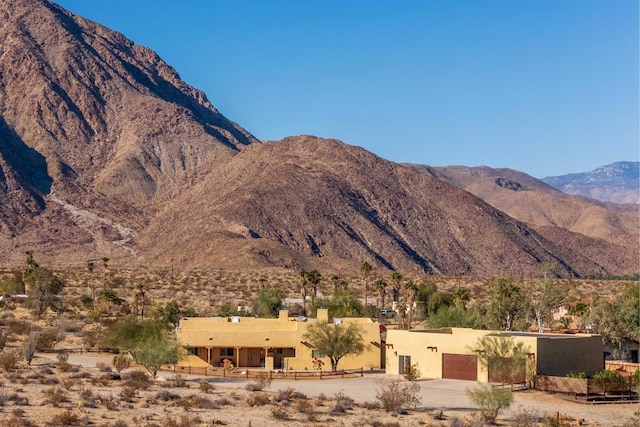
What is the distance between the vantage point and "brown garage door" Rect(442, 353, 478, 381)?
4647 centimetres

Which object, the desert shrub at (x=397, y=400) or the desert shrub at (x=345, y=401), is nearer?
the desert shrub at (x=397, y=400)

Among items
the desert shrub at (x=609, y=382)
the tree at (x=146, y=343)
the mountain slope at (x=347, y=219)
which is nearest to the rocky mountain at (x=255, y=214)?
the mountain slope at (x=347, y=219)

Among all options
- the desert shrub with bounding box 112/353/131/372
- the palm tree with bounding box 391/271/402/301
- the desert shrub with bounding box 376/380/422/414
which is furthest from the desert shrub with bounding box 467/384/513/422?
the palm tree with bounding box 391/271/402/301

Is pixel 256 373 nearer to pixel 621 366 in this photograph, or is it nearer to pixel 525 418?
pixel 621 366

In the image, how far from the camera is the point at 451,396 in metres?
41.4

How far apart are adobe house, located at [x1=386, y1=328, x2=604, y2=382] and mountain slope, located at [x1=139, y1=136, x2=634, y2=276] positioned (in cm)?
8397

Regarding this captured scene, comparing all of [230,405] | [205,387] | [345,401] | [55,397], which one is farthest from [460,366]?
[55,397]

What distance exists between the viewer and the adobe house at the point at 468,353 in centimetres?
4491

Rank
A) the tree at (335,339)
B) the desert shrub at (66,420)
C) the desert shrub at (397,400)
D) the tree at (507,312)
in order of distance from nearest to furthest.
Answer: the desert shrub at (66,420) → the desert shrub at (397,400) → the tree at (335,339) → the tree at (507,312)

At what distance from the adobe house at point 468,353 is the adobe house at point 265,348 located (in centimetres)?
262

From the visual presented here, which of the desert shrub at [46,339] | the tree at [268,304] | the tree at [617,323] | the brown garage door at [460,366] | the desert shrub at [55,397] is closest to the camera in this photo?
the desert shrub at [55,397]

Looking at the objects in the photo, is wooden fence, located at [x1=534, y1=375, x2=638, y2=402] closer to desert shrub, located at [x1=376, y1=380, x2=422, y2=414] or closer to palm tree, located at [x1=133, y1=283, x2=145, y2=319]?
desert shrub, located at [x1=376, y1=380, x2=422, y2=414]

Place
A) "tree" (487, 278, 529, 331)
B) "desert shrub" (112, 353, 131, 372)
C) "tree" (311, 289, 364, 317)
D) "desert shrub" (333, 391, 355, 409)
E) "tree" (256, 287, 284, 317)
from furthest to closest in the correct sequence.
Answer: "tree" (256, 287, 284, 317)
"tree" (311, 289, 364, 317)
"tree" (487, 278, 529, 331)
"desert shrub" (112, 353, 131, 372)
"desert shrub" (333, 391, 355, 409)

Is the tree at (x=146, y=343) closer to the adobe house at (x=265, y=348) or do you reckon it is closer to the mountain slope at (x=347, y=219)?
the adobe house at (x=265, y=348)
